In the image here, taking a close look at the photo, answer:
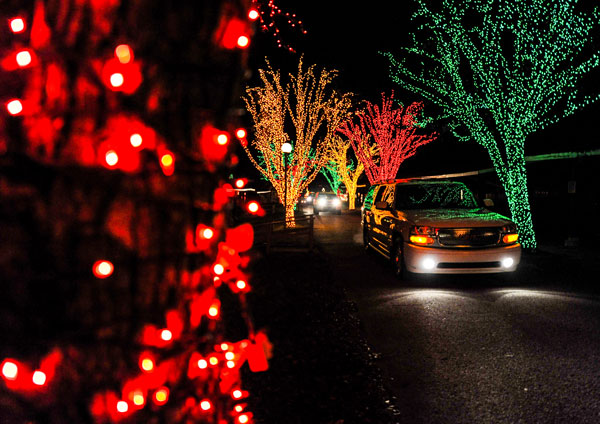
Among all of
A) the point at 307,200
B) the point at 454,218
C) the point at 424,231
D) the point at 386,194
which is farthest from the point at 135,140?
the point at 307,200

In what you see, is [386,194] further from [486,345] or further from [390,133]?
[390,133]

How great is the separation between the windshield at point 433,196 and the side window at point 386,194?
180 millimetres

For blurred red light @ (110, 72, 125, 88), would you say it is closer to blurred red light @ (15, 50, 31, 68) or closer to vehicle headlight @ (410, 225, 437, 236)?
blurred red light @ (15, 50, 31, 68)

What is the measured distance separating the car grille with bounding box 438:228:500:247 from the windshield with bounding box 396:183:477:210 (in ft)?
4.87

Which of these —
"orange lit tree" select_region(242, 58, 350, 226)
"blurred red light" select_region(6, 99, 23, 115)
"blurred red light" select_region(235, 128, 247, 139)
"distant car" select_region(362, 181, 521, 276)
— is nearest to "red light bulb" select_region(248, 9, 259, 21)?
"blurred red light" select_region(235, 128, 247, 139)

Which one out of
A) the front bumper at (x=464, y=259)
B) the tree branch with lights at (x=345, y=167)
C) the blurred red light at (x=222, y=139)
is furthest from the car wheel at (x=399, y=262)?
the tree branch with lights at (x=345, y=167)

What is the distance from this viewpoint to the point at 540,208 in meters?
20.2

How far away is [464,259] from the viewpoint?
809 cm

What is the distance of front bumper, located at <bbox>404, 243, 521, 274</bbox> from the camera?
8086 millimetres

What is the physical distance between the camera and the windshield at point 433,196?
9734 millimetres

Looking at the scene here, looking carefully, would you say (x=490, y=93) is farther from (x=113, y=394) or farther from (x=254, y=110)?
(x=113, y=394)

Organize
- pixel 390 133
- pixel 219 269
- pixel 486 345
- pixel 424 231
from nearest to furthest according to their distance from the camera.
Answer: pixel 219 269
pixel 486 345
pixel 424 231
pixel 390 133

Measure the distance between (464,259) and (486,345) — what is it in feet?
9.94

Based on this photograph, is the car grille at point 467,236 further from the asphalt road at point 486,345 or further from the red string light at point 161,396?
the red string light at point 161,396
